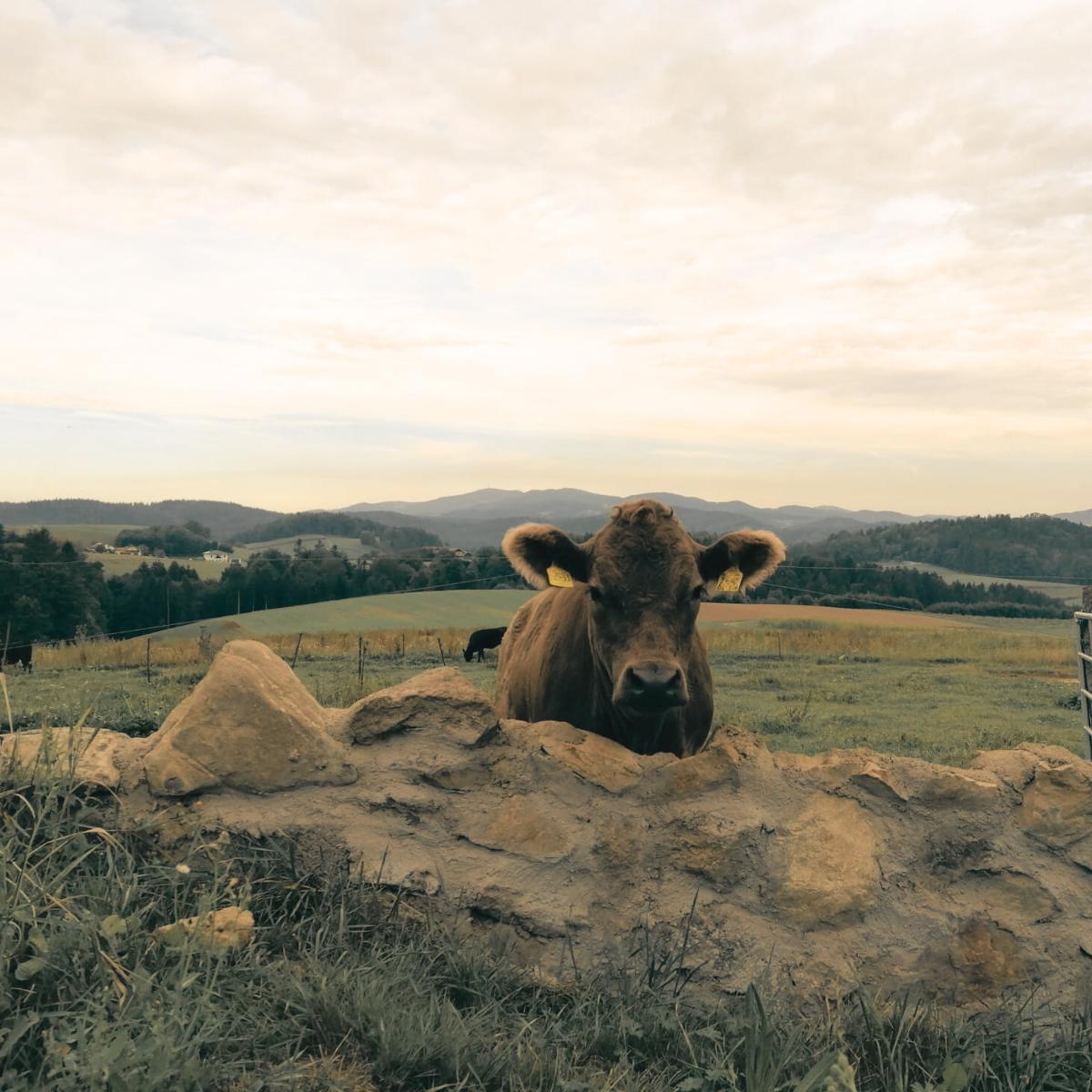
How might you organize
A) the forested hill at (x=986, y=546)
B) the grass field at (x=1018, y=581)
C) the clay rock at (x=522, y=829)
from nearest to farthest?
the clay rock at (x=522, y=829) < the grass field at (x=1018, y=581) < the forested hill at (x=986, y=546)

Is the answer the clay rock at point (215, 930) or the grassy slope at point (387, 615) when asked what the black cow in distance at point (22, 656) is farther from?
the clay rock at point (215, 930)

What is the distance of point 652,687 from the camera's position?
16.6ft

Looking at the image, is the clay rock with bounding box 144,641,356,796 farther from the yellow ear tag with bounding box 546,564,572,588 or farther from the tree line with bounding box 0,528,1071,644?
the tree line with bounding box 0,528,1071,644

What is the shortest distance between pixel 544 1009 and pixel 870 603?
155ft

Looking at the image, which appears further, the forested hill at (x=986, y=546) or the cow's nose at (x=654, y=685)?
the forested hill at (x=986, y=546)

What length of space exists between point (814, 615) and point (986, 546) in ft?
144

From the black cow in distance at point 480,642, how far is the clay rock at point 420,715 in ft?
62.3

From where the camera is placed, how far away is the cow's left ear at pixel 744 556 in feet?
20.4

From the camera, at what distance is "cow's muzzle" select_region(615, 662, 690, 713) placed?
5055mm

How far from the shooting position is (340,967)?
3.18m

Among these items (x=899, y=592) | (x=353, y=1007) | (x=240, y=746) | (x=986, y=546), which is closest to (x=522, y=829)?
(x=353, y=1007)

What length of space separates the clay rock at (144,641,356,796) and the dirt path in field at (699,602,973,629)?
32206mm

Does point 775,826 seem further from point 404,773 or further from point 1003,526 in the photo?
point 1003,526

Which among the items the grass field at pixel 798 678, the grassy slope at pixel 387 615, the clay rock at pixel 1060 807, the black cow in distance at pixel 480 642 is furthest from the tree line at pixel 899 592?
the clay rock at pixel 1060 807
